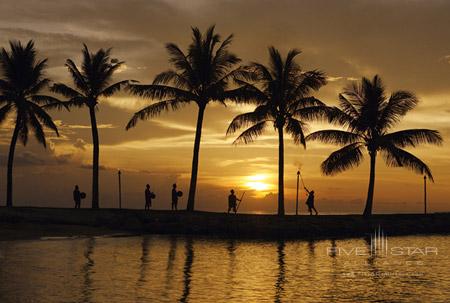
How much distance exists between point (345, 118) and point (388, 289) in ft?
91.0

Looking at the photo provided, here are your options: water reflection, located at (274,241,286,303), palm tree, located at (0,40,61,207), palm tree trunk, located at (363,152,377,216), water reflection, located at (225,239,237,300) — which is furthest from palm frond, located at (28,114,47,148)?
palm tree trunk, located at (363,152,377,216)

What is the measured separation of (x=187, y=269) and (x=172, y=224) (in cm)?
1909

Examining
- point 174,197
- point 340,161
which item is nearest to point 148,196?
point 174,197

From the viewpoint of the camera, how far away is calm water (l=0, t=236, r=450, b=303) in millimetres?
20073

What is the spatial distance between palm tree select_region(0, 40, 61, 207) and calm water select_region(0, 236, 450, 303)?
54.6 ft

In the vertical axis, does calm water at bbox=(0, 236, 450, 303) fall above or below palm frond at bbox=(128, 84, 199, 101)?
below

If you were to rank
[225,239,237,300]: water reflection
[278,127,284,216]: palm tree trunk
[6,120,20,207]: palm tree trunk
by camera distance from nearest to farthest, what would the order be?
1. [225,239,237,300]: water reflection
2. [278,127,284,216]: palm tree trunk
3. [6,120,20,207]: palm tree trunk

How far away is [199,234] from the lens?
44.0m

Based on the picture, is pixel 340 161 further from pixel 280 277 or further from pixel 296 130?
pixel 280 277

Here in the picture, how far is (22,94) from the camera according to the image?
5041 centimetres

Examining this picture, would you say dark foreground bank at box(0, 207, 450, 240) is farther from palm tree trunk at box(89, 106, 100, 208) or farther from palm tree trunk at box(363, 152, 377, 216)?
palm tree trunk at box(89, 106, 100, 208)

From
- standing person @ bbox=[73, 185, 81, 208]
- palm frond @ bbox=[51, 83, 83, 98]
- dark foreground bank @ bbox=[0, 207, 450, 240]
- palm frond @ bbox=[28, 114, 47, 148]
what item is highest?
palm frond @ bbox=[51, 83, 83, 98]

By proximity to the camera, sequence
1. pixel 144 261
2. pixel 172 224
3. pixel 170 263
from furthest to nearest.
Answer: pixel 172 224 < pixel 144 261 < pixel 170 263

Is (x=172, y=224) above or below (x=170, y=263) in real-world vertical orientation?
above
